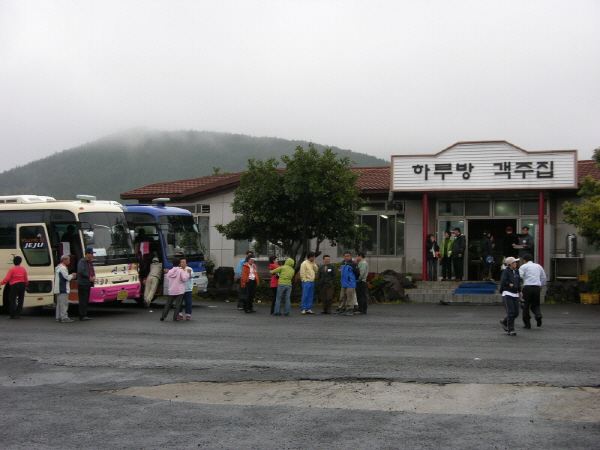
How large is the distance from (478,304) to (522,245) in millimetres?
2652

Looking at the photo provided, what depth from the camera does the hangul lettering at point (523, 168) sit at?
75.9ft

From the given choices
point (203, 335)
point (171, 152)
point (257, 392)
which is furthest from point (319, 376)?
point (171, 152)

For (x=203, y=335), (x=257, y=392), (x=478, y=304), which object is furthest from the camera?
(x=478, y=304)

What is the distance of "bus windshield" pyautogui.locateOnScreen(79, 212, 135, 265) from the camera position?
17766 mm

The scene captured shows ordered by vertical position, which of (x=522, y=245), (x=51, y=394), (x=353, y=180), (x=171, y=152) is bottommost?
(x=51, y=394)

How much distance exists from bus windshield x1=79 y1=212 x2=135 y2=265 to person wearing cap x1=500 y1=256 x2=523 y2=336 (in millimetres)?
10190

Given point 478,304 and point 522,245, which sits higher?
point 522,245

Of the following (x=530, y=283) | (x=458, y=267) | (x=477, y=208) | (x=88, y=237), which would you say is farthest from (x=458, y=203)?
(x=88, y=237)

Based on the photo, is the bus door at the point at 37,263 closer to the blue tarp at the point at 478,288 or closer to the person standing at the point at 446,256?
the blue tarp at the point at 478,288

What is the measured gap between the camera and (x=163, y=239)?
21.1 meters

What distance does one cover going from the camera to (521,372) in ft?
30.2

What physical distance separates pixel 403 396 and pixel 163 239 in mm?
14327

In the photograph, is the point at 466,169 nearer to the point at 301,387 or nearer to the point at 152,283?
the point at 152,283

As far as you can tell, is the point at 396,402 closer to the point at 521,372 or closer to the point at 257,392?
the point at 257,392
